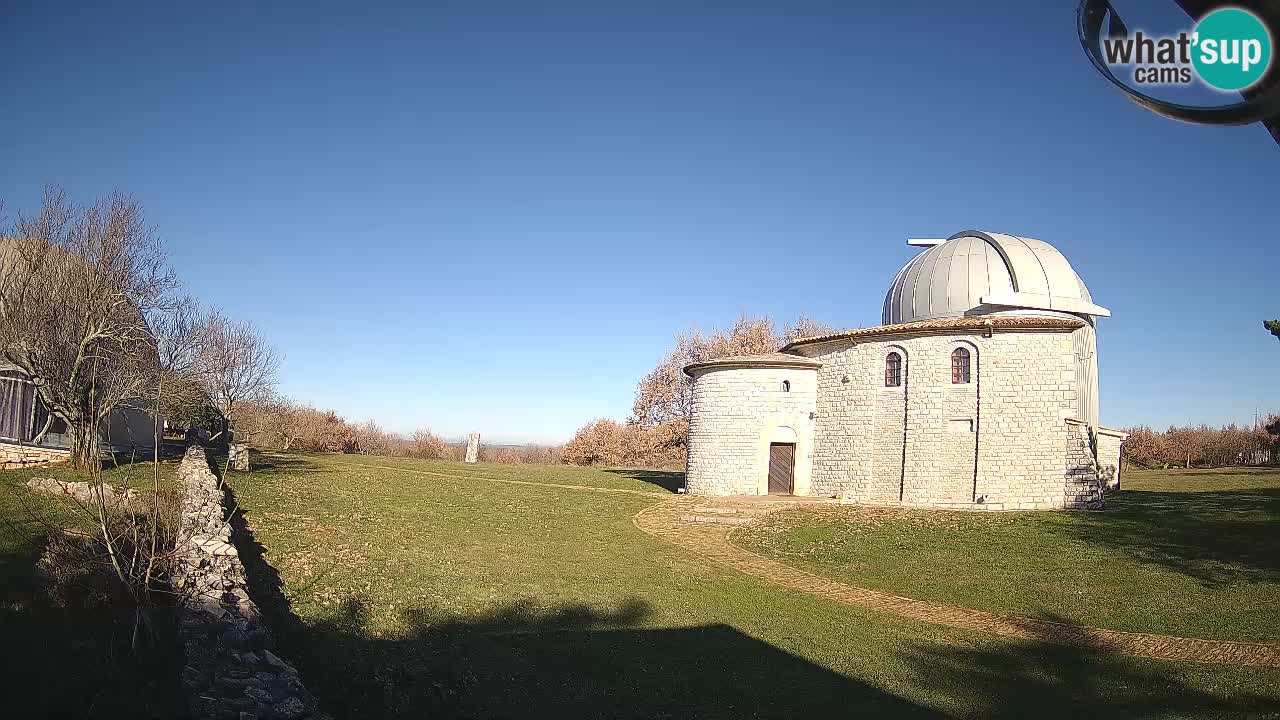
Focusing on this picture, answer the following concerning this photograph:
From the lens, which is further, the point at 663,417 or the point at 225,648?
the point at 663,417

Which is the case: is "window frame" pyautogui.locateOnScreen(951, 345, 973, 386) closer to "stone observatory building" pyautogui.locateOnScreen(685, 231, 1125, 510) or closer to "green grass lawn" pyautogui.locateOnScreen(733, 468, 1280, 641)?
"stone observatory building" pyautogui.locateOnScreen(685, 231, 1125, 510)

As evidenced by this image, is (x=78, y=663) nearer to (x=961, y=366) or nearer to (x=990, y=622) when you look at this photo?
(x=990, y=622)

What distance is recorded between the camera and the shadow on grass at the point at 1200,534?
1224 centimetres

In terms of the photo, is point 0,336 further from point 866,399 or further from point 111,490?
point 866,399

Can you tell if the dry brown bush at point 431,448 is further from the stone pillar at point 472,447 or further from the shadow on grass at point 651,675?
the shadow on grass at point 651,675

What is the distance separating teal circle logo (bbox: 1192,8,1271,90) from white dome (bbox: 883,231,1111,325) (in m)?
23.1

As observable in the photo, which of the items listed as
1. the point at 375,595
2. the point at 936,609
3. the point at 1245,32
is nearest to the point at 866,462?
the point at 936,609

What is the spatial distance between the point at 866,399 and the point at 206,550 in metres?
19.5

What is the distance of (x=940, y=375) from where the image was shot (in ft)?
72.9

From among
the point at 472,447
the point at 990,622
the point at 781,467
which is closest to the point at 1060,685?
the point at 990,622

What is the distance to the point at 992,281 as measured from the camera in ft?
77.1

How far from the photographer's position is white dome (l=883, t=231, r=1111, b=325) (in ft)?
75.5

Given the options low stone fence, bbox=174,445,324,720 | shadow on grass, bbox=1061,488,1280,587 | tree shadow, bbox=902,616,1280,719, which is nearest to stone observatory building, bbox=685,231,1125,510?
shadow on grass, bbox=1061,488,1280,587

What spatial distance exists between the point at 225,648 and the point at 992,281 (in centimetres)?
2362
